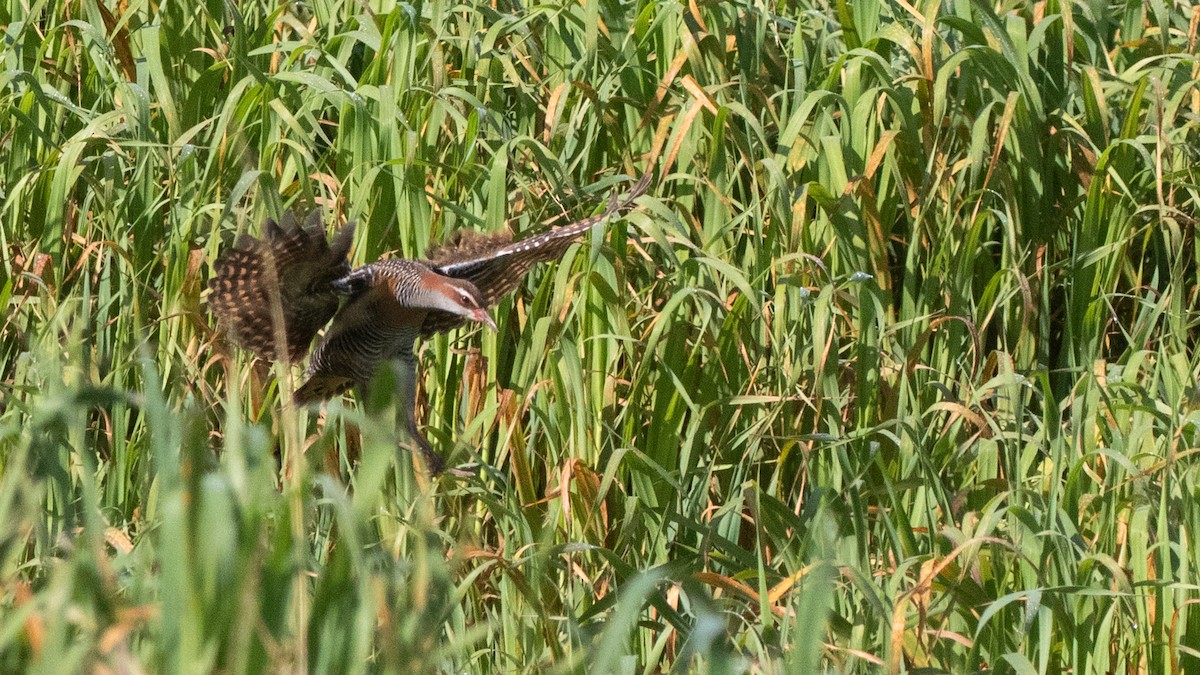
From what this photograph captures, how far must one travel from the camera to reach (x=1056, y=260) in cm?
407

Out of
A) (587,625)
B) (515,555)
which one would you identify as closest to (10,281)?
(515,555)

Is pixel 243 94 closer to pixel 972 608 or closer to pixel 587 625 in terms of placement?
pixel 587 625

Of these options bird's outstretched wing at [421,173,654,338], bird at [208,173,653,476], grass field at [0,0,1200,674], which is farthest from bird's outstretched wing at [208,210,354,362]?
bird's outstretched wing at [421,173,654,338]

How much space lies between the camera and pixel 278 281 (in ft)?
9.78

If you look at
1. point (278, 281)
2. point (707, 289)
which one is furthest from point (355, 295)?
point (707, 289)

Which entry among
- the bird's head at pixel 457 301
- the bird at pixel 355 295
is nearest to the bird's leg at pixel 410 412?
the bird at pixel 355 295

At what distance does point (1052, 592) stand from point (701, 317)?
1.08 meters

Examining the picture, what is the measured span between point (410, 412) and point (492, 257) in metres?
0.35

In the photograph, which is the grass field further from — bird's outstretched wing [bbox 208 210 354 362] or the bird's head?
the bird's head

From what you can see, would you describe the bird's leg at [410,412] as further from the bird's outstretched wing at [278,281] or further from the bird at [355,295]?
the bird's outstretched wing at [278,281]

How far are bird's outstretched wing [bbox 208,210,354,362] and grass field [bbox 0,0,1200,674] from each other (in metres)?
0.11

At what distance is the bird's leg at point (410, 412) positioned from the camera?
2.96 meters

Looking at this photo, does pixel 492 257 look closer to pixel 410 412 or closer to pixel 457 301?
pixel 457 301

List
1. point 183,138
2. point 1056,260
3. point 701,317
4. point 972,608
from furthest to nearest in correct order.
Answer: point 1056,260, point 183,138, point 701,317, point 972,608
